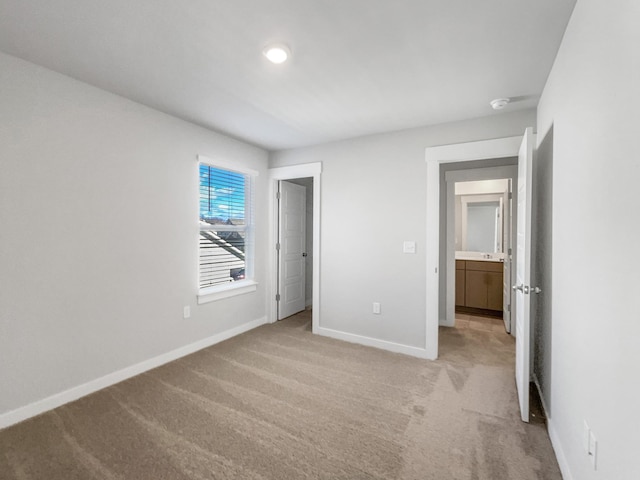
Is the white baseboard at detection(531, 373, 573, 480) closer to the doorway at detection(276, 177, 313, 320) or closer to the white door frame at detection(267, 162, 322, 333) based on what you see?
the white door frame at detection(267, 162, 322, 333)

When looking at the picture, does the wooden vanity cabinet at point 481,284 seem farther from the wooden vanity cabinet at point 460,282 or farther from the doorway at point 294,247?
the doorway at point 294,247

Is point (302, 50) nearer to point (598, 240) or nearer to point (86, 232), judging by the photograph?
point (598, 240)

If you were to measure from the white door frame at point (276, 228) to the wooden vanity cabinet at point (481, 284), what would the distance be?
261 centimetres

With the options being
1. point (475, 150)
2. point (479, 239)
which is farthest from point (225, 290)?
point (479, 239)

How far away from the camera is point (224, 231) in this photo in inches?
146

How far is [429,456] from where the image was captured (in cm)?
176

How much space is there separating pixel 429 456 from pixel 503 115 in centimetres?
289

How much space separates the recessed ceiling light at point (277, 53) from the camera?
→ 1.83 m

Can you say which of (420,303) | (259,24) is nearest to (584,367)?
(420,303)

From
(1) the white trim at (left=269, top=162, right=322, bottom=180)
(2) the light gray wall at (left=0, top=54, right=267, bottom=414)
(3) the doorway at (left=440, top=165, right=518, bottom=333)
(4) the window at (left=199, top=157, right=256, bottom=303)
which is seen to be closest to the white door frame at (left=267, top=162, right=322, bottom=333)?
(1) the white trim at (left=269, top=162, right=322, bottom=180)

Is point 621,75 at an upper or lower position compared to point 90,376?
upper

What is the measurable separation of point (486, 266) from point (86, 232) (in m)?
5.17

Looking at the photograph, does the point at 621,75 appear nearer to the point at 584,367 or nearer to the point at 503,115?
the point at 584,367

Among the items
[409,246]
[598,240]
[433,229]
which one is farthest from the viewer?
[409,246]
